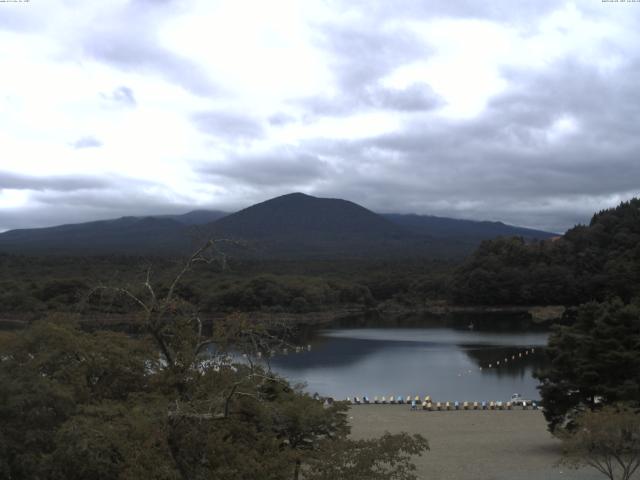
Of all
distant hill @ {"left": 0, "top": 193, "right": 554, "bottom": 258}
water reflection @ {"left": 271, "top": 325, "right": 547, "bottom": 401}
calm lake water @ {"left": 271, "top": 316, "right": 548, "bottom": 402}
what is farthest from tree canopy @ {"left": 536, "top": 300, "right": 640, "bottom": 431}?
distant hill @ {"left": 0, "top": 193, "right": 554, "bottom": 258}

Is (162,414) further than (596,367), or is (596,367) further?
(596,367)

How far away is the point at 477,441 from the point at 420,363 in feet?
58.7

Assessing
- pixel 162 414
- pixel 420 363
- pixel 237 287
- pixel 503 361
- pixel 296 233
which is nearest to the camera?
pixel 162 414

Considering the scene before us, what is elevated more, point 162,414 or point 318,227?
point 318,227

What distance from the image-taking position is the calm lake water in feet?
95.2

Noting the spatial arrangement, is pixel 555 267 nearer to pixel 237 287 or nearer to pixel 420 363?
pixel 237 287

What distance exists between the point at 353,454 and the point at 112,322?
40503mm

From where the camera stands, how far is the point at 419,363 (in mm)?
35781

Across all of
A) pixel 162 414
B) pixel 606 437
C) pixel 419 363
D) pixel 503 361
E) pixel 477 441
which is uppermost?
pixel 162 414

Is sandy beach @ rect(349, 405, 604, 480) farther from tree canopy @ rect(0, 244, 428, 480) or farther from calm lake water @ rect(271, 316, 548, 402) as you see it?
tree canopy @ rect(0, 244, 428, 480)

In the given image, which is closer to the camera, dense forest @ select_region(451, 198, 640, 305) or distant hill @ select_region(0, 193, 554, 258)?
dense forest @ select_region(451, 198, 640, 305)

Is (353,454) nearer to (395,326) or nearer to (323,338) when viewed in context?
(323,338)

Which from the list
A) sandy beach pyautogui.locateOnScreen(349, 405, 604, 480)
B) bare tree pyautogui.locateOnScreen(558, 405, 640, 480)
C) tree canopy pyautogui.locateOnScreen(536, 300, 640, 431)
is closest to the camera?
bare tree pyautogui.locateOnScreen(558, 405, 640, 480)

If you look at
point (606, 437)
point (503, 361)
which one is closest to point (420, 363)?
point (503, 361)
